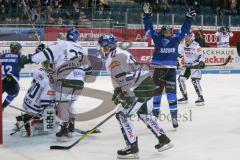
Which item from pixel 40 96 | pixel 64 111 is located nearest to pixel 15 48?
pixel 40 96

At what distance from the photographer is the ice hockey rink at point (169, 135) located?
Answer: 6070mm

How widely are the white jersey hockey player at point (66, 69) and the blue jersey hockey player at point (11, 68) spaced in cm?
110

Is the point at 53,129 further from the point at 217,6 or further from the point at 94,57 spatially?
the point at 217,6

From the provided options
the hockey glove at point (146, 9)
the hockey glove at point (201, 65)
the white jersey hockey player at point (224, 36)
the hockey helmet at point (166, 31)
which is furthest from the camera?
the white jersey hockey player at point (224, 36)

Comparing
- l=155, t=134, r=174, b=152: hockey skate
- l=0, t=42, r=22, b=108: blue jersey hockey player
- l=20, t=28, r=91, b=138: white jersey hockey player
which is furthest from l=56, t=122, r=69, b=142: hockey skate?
l=0, t=42, r=22, b=108: blue jersey hockey player

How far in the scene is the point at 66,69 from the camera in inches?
274

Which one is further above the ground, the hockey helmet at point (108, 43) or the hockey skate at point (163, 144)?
the hockey helmet at point (108, 43)

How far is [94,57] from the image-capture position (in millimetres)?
16469

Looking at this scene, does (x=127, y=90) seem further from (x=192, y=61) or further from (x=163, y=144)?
(x=192, y=61)

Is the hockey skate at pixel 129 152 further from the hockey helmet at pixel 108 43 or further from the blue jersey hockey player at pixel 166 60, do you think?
the blue jersey hockey player at pixel 166 60

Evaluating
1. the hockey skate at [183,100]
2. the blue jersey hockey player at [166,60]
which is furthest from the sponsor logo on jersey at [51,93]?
the hockey skate at [183,100]

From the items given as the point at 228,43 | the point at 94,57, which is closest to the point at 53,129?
the point at 94,57

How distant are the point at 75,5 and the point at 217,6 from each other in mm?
8060

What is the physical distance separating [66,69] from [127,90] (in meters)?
1.41
